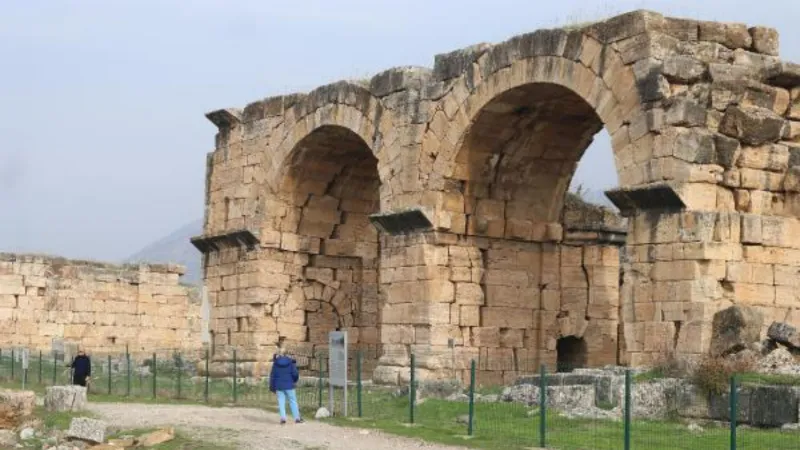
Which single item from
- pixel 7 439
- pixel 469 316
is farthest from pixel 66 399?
pixel 469 316

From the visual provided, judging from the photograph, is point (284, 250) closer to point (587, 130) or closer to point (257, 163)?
point (257, 163)

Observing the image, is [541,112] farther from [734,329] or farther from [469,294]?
[734,329]

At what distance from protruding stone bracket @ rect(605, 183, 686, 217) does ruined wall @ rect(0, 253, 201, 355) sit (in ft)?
60.7

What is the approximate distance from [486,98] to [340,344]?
16.8 feet

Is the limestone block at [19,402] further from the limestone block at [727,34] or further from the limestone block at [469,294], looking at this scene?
the limestone block at [727,34]

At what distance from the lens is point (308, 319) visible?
2725cm

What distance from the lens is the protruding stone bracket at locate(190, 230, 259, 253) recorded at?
87.2 feet

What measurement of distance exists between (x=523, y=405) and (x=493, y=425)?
1368 mm

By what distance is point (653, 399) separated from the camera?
54.1 feet

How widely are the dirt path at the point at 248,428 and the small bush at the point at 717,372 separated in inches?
130

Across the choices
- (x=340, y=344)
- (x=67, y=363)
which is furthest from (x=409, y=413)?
(x=67, y=363)

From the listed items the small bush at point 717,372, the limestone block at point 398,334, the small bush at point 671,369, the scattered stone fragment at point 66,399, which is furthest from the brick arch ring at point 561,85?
the scattered stone fragment at point 66,399

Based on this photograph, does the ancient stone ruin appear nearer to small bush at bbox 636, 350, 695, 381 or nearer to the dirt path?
small bush at bbox 636, 350, 695, 381

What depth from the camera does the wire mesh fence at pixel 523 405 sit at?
48.0 feet
